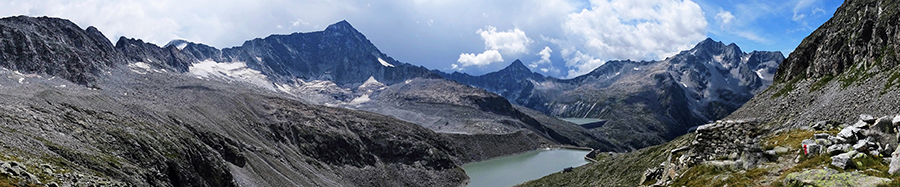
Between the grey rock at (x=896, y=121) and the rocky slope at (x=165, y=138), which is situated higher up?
the rocky slope at (x=165, y=138)

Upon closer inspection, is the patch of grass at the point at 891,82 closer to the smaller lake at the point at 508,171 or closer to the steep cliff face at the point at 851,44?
the steep cliff face at the point at 851,44

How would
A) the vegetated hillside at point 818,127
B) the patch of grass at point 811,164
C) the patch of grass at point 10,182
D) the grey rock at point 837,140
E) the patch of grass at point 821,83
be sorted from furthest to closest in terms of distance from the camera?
the patch of grass at point 821,83, the patch of grass at point 10,182, the grey rock at point 837,140, the patch of grass at point 811,164, the vegetated hillside at point 818,127

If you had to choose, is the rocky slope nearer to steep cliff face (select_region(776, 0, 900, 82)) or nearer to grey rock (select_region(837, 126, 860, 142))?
grey rock (select_region(837, 126, 860, 142))

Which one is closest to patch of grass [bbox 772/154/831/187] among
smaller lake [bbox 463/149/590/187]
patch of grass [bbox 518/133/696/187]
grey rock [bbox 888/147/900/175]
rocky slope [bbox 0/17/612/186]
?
grey rock [bbox 888/147/900/175]

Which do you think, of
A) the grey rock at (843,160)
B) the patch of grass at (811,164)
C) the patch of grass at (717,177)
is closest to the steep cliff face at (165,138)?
the patch of grass at (717,177)

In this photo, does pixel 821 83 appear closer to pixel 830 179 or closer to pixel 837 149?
pixel 837 149

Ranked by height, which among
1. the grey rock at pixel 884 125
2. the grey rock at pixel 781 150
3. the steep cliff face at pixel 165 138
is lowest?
the grey rock at pixel 781 150

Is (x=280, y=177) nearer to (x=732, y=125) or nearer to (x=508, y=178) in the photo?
(x=508, y=178)
